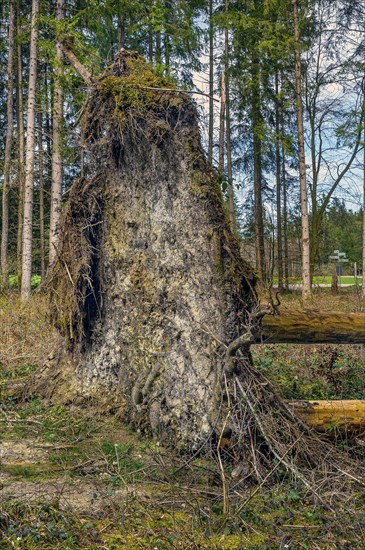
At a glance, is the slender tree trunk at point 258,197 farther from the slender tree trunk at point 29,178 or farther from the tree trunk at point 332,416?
the tree trunk at point 332,416

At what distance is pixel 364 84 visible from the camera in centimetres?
2119

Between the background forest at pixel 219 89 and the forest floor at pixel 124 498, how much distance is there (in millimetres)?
9126

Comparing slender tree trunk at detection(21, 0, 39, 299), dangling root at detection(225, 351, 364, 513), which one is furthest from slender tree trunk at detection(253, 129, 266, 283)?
dangling root at detection(225, 351, 364, 513)

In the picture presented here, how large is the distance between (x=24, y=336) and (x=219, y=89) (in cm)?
1498

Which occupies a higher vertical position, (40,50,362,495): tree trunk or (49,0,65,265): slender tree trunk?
(49,0,65,265): slender tree trunk

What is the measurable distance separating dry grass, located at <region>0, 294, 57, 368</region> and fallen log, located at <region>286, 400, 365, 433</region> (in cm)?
412

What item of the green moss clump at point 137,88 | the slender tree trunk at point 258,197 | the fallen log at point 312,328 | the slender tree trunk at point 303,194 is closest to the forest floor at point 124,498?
the fallen log at point 312,328

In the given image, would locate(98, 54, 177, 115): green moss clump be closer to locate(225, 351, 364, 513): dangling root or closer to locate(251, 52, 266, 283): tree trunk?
locate(225, 351, 364, 513): dangling root

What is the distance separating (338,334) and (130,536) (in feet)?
14.9

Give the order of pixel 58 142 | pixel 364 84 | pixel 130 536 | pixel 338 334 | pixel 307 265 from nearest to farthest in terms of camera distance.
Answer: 1. pixel 130 536
2. pixel 338 334
3. pixel 58 142
4. pixel 307 265
5. pixel 364 84

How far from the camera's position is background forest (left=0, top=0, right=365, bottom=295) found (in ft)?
52.0

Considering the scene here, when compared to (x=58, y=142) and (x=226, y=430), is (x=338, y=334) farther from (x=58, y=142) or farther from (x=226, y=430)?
(x=58, y=142)

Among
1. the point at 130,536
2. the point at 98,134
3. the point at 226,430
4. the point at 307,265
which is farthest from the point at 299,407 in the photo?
the point at 307,265

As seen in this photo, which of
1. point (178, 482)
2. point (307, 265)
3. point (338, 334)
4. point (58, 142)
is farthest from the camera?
point (307, 265)
